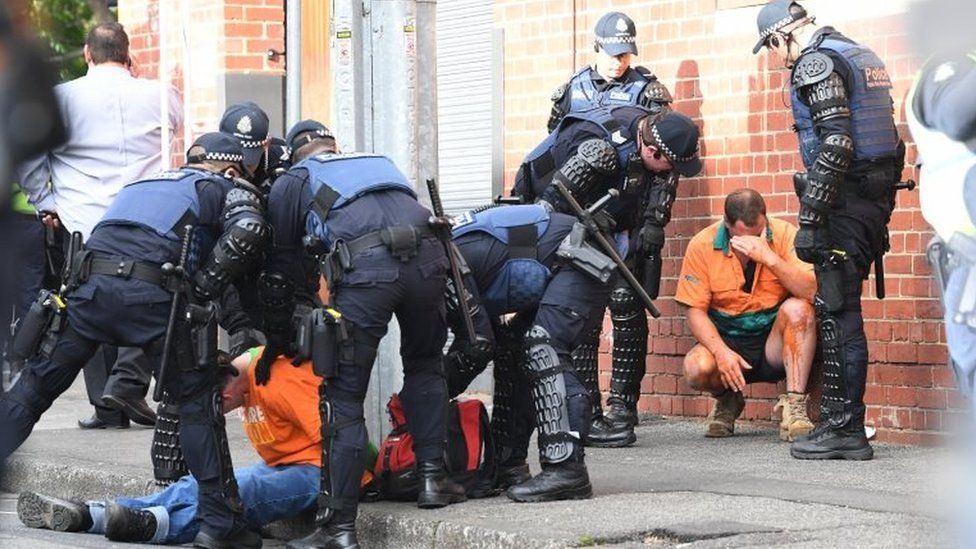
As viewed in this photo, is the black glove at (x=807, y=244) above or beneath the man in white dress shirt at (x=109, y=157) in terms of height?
beneath

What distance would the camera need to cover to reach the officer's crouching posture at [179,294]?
741 cm

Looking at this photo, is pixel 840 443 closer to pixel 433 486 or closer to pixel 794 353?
pixel 794 353

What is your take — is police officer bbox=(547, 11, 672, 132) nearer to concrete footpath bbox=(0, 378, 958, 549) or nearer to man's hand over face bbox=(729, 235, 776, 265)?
man's hand over face bbox=(729, 235, 776, 265)

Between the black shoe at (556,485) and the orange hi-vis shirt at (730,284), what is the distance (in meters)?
2.12

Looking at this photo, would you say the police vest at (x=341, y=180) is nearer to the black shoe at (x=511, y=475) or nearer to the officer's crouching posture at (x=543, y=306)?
the officer's crouching posture at (x=543, y=306)

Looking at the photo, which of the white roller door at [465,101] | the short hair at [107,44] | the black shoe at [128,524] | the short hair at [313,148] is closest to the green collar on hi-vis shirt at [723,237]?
the short hair at [313,148]

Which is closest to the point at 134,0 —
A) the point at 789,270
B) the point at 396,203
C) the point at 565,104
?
the point at 565,104

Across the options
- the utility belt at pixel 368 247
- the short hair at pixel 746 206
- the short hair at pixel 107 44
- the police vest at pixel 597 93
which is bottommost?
the utility belt at pixel 368 247

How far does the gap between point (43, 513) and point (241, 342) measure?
1.09 m

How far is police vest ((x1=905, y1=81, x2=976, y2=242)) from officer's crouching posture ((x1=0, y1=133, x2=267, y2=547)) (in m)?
2.99

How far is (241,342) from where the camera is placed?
8.22 metres

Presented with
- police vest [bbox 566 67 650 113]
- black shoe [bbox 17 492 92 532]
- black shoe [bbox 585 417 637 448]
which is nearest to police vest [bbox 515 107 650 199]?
police vest [bbox 566 67 650 113]

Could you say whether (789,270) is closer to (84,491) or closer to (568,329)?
(568,329)

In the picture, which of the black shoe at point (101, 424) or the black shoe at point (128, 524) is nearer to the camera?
the black shoe at point (128, 524)
